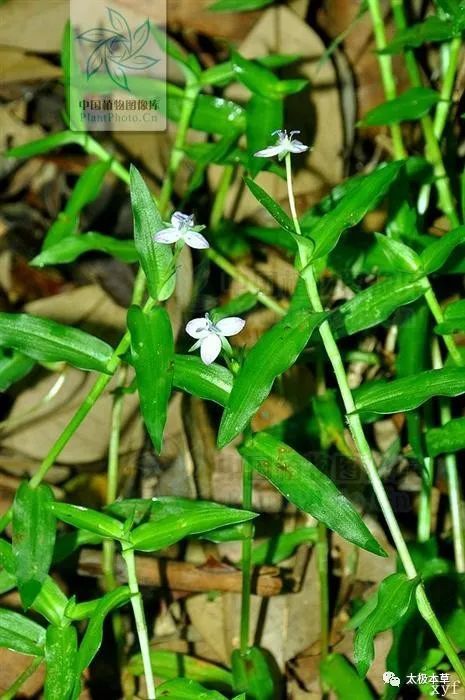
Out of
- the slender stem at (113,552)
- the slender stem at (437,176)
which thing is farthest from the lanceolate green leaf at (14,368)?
the slender stem at (437,176)

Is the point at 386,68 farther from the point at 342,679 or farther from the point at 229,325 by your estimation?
the point at 342,679

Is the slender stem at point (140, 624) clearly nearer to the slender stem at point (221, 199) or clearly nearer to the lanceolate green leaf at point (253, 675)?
the lanceolate green leaf at point (253, 675)

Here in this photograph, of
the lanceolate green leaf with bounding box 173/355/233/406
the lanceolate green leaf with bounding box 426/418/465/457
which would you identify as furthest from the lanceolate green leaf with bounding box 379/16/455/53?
the lanceolate green leaf with bounding box 173/355/233/406

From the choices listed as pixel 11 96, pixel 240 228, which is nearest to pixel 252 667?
pixel 240 228

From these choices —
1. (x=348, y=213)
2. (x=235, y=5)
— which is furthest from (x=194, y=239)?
(x=235, y=5)

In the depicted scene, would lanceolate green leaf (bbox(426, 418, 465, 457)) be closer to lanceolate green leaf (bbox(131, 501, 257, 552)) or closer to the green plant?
the green plant

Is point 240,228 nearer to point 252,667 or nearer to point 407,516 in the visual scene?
point 407,516
